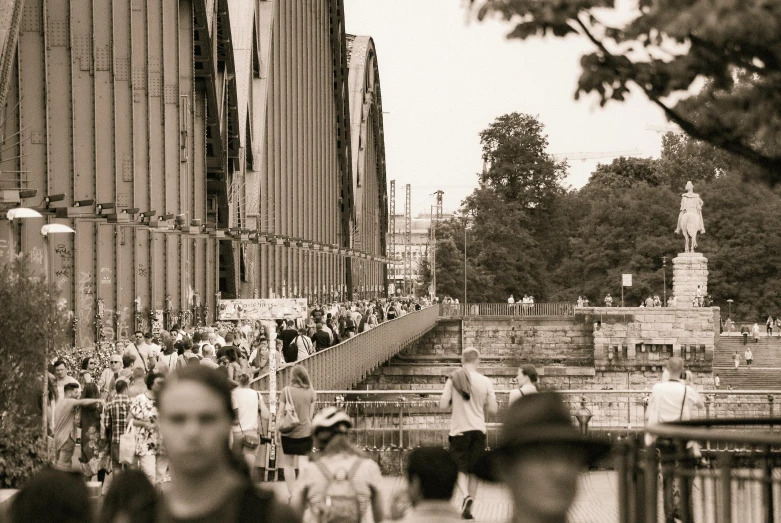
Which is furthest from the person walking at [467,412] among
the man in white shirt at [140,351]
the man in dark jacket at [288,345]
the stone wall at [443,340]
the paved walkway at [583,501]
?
the stone wall at [443,340]

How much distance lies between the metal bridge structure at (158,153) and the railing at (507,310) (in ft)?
31.5

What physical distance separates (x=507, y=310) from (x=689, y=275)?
1807cm

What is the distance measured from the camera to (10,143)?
95.7ft

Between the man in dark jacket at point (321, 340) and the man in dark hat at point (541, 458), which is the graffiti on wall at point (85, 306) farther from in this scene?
the man in dark hat at point (541, 458)

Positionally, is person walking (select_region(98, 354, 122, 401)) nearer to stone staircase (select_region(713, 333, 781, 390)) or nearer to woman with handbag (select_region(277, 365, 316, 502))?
woman with handbag (select_region(277, 365, 316, 502))

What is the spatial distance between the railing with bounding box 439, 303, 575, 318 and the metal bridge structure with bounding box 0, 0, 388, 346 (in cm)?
959

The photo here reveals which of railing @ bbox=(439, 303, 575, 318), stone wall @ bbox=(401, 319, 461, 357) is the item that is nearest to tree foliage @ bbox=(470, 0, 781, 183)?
stone wall @ bbox=(401, 319, 461, 357)

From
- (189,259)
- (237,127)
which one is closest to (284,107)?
Result: (237,127)

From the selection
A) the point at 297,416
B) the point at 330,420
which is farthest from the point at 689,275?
the point at 330,420

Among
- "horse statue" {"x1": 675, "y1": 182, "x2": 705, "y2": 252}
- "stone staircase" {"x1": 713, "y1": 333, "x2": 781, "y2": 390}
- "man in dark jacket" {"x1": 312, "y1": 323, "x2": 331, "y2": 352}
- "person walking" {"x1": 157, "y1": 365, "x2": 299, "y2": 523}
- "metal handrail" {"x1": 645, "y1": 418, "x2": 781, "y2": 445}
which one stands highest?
"horse statue" {"x1": 675, "y1": 182, "x2": 705, "y2": 252}

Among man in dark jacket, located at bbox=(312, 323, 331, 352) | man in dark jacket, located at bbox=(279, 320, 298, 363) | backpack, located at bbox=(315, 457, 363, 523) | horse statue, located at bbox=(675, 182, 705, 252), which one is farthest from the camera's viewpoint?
horse statue, located at bbox=(675, 182, 705, 252)

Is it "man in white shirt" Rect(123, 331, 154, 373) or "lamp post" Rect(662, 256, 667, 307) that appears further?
"lamp post" Rect(662, 256, 667, 307)

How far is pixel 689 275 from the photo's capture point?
76.1 m

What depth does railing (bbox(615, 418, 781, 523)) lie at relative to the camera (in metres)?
6.31
